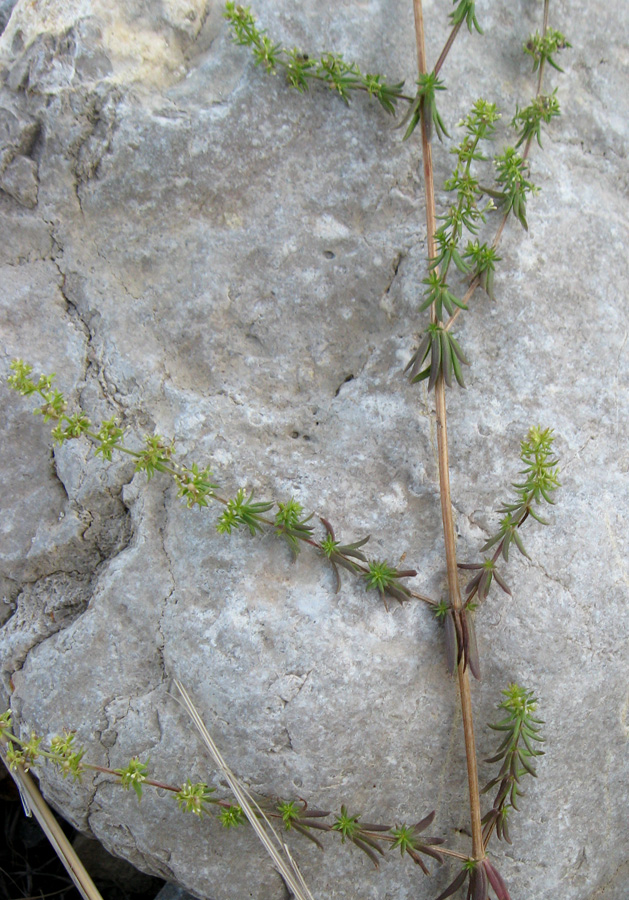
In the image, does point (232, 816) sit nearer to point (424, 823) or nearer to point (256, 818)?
point (256, 818)

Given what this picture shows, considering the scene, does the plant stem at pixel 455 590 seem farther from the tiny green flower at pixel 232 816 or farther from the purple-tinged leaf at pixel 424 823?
the tiny green flower at pixel 232 816

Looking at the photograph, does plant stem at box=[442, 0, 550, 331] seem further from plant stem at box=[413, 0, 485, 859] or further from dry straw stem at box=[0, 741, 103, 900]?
dry straw stem at box=[0, 741, 103, 900]

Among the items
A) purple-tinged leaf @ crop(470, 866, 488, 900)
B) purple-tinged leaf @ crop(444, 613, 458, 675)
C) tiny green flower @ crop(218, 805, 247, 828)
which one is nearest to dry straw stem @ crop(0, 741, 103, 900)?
tiny green flower @ crop(218, 805, 247, 828)

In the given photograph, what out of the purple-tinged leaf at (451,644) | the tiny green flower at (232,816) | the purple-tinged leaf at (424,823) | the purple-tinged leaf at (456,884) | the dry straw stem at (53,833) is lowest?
the dry straw stem at (53,833)


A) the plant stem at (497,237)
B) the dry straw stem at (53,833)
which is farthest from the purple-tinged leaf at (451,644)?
the dry straw stem at (53,833)

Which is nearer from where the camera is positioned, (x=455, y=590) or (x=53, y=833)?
(x=455, y=590)

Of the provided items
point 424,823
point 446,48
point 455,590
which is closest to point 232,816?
point 424,823
